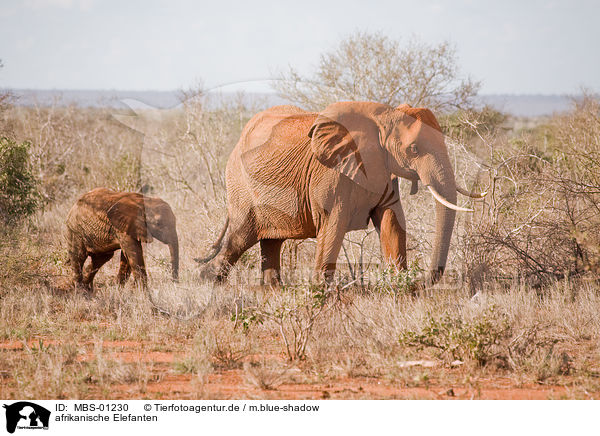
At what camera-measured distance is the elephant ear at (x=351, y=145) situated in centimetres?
713

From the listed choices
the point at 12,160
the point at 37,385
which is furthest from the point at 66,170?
the point at 37,385

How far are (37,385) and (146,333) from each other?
1.93 meters

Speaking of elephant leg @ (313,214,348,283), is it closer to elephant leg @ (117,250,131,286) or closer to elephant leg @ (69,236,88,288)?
elephant leg @ (117,250,131,286)

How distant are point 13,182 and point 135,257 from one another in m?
2.67

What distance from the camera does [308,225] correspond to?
25.1 ft

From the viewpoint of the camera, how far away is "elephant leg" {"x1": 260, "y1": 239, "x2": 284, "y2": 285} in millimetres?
8469

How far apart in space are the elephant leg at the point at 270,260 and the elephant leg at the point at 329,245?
1.38m

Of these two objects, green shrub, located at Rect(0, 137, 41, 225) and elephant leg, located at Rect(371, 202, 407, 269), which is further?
green shrub, located at Rect(0, 137, 41, 225)

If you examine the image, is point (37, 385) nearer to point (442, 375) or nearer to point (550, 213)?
point (442, 375)

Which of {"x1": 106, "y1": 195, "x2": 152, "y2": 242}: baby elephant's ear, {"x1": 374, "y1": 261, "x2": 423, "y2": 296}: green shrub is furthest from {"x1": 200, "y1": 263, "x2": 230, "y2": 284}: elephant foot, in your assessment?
{"x1": 374, "y1": 261, "x2": 423, "y2": 296}: green shrub

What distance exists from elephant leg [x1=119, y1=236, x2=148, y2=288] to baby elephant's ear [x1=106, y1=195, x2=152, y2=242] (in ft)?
0.30
